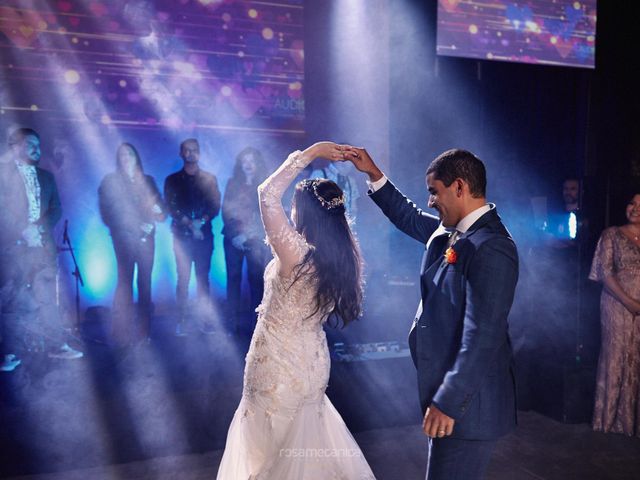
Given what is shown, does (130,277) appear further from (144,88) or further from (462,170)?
(462,170)

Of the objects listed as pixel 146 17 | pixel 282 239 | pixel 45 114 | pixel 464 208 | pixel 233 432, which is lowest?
pixel 233 432

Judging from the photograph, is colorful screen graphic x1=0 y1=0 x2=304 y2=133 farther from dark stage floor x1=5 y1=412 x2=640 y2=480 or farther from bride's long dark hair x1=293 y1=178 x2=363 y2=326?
bride's long dark hair x1=293 y1=178 x2=363 y2=326

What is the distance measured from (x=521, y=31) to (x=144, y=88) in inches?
158

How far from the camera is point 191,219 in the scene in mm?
5602

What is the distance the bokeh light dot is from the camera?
18.5 ft

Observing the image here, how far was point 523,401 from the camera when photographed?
4.47 m

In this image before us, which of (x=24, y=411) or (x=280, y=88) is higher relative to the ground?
(x=280, y=88)

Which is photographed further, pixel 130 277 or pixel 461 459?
pixel 130 277

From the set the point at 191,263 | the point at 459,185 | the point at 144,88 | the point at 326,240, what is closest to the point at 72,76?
the point at 144,88

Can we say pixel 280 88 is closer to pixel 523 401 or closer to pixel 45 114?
pixel 45 114

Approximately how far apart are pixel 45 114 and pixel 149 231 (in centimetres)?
169

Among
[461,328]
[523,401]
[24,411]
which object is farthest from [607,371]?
[24,411]

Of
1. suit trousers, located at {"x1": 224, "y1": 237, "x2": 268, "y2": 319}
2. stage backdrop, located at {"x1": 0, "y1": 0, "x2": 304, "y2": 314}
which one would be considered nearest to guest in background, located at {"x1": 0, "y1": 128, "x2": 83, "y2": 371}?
stage backdrop, located at {"x1": 0, "y1": 0, "x2": 304, "y2": 314}

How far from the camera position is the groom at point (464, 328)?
5.24 feet
